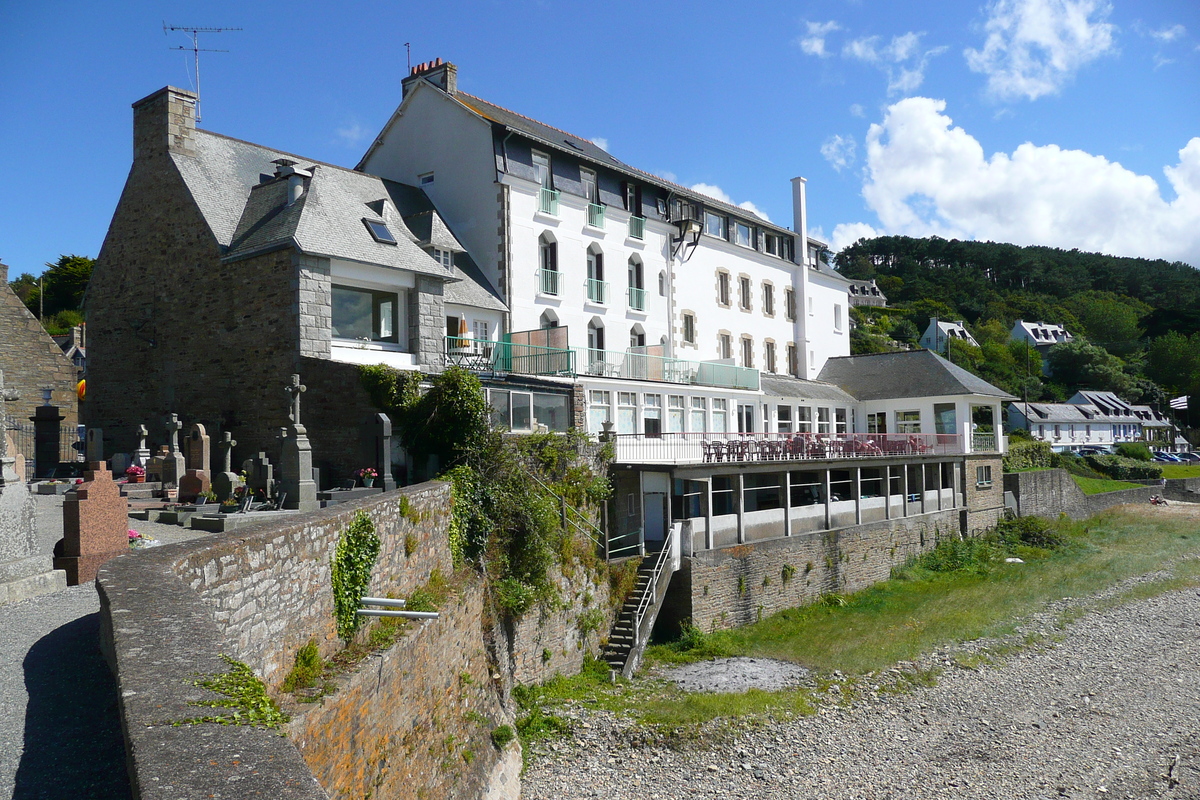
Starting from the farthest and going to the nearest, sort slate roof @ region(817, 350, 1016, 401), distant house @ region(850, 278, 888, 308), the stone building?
1. distant house @ region(850, 278, 888, 308)
2. slate roof @ region(817, 350, 1016, 401)
3. the stone building

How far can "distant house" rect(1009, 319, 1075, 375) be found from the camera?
9600 cm

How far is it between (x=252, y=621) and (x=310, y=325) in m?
13.5

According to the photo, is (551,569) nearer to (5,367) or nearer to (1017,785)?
(1017,785)

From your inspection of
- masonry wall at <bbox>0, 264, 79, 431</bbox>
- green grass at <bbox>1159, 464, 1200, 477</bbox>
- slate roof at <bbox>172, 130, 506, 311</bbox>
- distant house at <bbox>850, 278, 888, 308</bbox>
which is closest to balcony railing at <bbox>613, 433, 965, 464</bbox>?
slate roof at <bbox>172, 130, 506, 311</bbox>

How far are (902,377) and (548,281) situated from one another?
1788 cm

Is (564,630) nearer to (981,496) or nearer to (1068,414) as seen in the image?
(981,496)

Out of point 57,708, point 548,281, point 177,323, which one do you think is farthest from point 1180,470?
point 57,708

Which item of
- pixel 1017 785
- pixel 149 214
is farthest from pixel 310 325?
pixel 1017 785

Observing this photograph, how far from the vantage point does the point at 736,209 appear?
34.9 metres

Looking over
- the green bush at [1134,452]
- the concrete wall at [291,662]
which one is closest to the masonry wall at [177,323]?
the concrete wall at [291,662]

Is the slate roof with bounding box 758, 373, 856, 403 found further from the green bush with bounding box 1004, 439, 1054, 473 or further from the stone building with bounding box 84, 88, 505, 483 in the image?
the stone building with bounding box 84, 88, 505, 483

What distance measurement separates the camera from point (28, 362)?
29.5 metres

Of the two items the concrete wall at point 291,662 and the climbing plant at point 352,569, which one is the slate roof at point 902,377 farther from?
the climbing plant at point 352,569

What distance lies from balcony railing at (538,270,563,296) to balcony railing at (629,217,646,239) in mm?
4036
